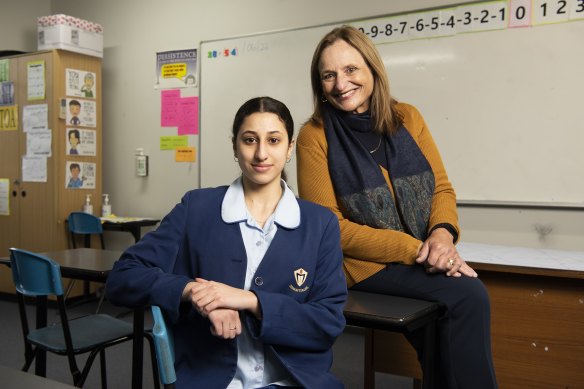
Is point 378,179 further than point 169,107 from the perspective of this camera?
No

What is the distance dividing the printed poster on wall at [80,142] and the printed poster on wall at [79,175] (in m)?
0.09

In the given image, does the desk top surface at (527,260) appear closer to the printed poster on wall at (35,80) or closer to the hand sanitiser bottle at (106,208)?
the hand sanitiser bottle at (106,208)

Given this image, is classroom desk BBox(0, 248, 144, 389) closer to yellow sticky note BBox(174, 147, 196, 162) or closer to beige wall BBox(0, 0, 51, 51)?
yellow sticky note BBox(174, 147, 196, 162)

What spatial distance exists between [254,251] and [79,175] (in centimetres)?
365

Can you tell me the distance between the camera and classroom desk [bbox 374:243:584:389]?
1.69 metres

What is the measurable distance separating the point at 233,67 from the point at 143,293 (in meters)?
3.12

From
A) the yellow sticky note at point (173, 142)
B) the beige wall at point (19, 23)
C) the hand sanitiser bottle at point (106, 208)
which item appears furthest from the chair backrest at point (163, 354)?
the beige wall at point (19, 23)

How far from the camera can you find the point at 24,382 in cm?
73

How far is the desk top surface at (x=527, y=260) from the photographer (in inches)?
64.9

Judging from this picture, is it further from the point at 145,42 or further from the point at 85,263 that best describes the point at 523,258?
the point at 145,42

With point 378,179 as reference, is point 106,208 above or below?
below

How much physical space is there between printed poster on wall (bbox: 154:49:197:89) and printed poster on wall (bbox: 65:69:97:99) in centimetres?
55

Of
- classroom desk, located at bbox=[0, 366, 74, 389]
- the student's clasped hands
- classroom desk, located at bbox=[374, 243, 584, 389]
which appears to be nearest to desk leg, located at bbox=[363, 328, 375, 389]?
classroom desk, located at bbox=[374, 243, 584, 389]

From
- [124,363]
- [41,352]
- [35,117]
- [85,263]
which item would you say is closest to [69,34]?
[35,117]
